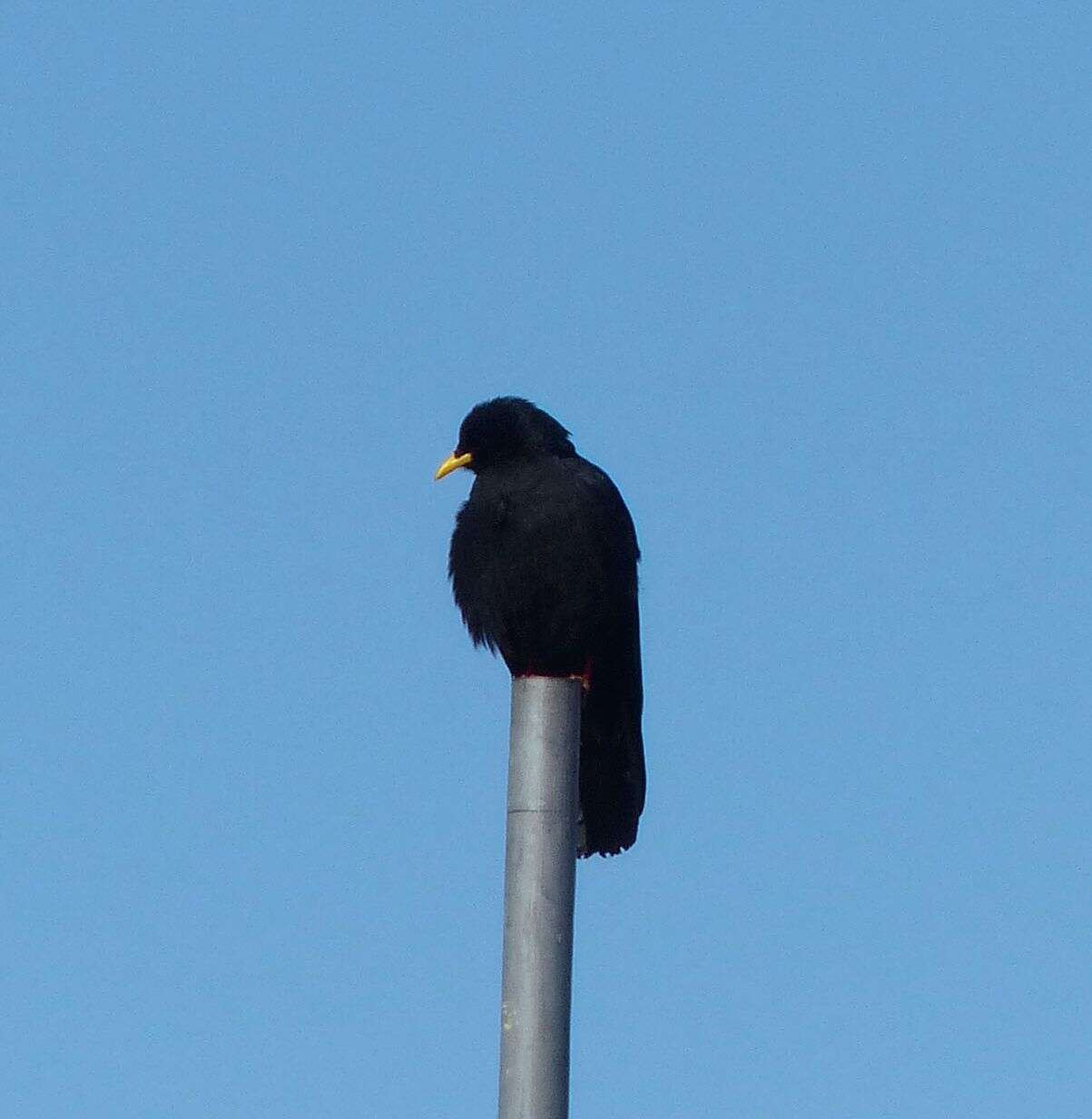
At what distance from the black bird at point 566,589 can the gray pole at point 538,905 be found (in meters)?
2.87

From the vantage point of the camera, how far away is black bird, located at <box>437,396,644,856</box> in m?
7.91

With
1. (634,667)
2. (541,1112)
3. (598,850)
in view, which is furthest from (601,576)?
(541,1112)

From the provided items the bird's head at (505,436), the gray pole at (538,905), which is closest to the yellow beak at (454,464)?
the bird's head at (505,436)

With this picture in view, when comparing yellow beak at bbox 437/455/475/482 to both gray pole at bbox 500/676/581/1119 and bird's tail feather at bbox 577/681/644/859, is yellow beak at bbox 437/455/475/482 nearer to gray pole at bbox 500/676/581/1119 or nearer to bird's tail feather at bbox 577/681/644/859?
bird's tail feather at bbox 577/681/644/859

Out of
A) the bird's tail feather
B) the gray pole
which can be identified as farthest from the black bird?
the gray pole

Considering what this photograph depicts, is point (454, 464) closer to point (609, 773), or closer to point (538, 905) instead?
point (609, 773)

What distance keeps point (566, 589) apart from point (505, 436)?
1.11m

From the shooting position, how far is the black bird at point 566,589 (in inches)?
312

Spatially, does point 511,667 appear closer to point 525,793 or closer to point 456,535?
point 456,535

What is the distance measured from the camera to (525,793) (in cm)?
463

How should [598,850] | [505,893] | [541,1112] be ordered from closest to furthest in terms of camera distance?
[541,1112] → [505,893] → [598,850]

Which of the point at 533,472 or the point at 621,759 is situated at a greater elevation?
the point at 533,472

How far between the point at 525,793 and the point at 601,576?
347 centimetres

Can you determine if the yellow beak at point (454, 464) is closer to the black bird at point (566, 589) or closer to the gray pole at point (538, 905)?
the black bird at point (566, 589)
